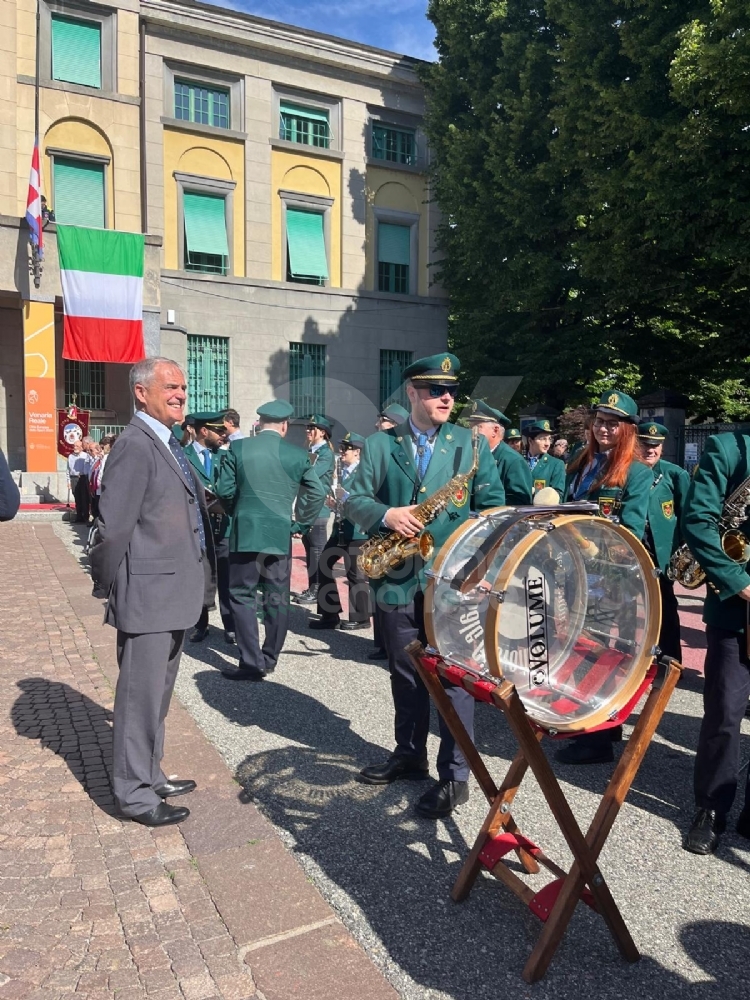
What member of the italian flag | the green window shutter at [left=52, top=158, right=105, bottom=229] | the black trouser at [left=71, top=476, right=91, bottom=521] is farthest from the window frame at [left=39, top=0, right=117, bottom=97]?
the black trouser at [left=71, top=476, right=91, bottom=521]

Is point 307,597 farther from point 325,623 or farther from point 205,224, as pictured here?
point 205,224

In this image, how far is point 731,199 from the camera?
44.2 feet

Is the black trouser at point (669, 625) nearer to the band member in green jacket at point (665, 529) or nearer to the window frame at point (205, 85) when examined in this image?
the band member in green jacket at point (665, 529)

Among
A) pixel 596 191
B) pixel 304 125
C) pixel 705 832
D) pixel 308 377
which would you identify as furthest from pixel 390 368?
pixel 705 832

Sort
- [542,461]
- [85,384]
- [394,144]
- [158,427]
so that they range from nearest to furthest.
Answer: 1. [158,427]
2. [542,461]
3. [85,384]
4. [394,144]

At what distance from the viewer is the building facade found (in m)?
20.9

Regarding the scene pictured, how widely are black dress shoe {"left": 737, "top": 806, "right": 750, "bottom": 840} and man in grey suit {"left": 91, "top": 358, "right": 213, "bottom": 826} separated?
2.60 meters

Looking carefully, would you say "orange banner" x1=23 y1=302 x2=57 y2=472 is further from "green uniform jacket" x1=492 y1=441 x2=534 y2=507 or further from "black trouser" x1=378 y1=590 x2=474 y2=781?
"black trouser" x1=378 y1=590 x2=474 y2=781

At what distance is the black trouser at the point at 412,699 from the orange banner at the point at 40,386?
18963 mm

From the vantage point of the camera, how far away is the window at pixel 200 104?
22453mm

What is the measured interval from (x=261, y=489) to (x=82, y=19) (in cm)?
2085

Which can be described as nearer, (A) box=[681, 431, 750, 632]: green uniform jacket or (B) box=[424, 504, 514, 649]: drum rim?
(B) box=[424, 504, 514, 649]: drum rim

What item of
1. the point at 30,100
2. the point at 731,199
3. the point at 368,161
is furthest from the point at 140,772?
the point at 368,161

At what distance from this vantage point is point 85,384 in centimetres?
2348
